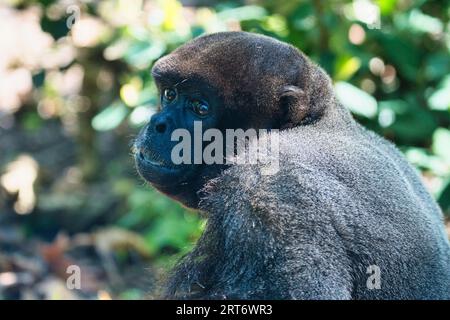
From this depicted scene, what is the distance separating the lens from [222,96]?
4711 mm

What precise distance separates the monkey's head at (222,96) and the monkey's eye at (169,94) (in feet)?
0.21

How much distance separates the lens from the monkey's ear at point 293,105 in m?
4.58

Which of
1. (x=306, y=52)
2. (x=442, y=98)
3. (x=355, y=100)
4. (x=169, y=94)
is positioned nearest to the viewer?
(x=169, y=94)

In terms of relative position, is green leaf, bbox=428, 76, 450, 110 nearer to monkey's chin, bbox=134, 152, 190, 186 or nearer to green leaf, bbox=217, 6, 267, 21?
green leaf, bbox=217, 6, 267, 21

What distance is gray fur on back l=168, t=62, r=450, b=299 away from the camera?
12.3 ft

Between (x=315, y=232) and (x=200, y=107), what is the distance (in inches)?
52.9

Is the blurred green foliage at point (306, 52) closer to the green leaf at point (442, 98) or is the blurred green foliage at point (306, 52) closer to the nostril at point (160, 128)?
the green leaf at point (442, 98)

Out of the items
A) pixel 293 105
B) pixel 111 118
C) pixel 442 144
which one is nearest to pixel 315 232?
pixel 293 105

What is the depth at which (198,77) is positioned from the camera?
4.73 metres

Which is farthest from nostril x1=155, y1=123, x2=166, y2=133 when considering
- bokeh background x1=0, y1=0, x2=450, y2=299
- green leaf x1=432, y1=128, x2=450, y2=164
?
green leaf x1=432, y1=128, x2=450, y2=164

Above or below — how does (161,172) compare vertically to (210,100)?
below

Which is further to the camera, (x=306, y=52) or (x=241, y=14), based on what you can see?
(x=306, y=52)

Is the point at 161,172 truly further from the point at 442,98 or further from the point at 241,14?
the point at 442,98
